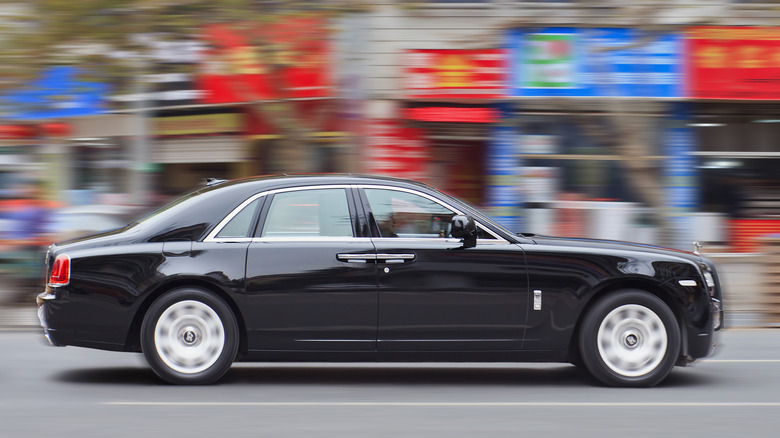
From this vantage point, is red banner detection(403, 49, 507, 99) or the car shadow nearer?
the car shadow

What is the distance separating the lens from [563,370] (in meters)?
8.23

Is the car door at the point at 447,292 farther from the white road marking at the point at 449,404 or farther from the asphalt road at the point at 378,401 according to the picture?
the white road marking at the point at 449,404

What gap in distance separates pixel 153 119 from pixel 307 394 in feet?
33.5

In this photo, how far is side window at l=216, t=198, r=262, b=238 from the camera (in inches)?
288

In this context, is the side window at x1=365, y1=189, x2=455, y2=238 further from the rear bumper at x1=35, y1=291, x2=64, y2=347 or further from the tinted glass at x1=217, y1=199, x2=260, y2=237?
the rear bumper at x1=35, y1=291, x2=64, y2=347

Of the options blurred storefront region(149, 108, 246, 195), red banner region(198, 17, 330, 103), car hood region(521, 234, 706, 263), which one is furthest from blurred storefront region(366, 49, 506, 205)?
car hood region(521, 234, 706, 263)

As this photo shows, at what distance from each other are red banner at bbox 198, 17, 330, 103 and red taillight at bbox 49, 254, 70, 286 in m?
7.00

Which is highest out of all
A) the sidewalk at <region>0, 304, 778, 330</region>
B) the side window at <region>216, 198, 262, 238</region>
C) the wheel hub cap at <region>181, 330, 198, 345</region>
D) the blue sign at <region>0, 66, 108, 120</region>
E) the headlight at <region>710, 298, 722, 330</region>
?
the blue sign at <region>0, 66, 108, 120</region>

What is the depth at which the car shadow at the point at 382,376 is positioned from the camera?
7.59 metres

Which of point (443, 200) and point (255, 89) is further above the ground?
point (255, 89)

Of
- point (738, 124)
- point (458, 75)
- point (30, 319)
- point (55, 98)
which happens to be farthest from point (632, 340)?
point (55, 98)

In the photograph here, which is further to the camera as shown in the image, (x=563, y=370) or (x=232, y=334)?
(x=563, y=370)

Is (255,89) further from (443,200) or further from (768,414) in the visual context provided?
(768,414)

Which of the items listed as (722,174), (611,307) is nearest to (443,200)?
(611,307)
